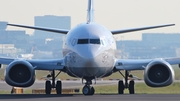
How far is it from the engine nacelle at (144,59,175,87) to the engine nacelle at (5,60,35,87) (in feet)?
19.3

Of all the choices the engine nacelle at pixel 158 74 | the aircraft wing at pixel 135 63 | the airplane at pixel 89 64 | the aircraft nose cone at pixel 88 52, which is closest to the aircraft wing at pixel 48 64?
the airplane at pixel 89 64

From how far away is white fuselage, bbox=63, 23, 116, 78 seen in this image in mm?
37594

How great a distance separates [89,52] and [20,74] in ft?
15.8

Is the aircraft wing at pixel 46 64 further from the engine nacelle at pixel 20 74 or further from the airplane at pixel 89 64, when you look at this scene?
the engine nacelle at pixel 20 74

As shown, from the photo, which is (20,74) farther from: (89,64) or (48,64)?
(89,64)

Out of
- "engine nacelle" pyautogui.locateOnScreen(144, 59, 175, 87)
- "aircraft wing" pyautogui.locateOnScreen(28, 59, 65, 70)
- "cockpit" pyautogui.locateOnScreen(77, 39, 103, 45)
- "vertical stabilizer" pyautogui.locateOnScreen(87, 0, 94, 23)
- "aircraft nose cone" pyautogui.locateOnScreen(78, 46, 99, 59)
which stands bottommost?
"engine nacelle" pyautogui.locateOnScreen(144, 59, 175, 87)

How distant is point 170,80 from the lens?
1554 inches

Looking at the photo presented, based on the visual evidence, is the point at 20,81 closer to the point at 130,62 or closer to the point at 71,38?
the point at 71,38

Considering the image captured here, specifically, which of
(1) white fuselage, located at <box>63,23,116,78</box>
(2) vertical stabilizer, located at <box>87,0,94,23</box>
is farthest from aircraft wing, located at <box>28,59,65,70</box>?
(2) vertical stabilizer, located at <box>87,0,94,23</box>

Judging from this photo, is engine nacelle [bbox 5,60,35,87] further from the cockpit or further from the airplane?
the cockpit

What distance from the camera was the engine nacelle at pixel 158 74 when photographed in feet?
129

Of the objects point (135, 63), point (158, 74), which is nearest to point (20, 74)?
point (135, 63)

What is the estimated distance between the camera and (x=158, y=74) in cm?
4012

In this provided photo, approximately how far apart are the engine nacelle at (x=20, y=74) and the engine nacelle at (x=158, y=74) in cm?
588
